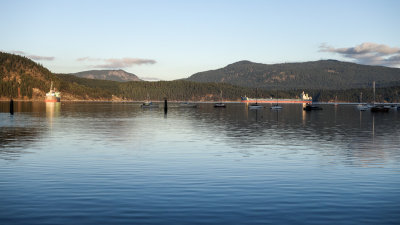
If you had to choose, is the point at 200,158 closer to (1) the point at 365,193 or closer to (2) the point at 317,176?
(2) the point at 317,176

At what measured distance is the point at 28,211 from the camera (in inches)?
704

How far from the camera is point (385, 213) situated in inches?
706

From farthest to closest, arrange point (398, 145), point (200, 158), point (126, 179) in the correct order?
point (398, 145) → point (200, 158) → point (126, 179)

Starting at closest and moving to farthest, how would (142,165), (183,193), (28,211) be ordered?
(28,211)
(183,193)
(142,165)

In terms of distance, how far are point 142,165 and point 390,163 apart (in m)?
18.2

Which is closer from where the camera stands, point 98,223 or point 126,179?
point 98,223

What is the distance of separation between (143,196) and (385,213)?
10550 mm

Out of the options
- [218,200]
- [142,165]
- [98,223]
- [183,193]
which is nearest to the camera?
[98,223]

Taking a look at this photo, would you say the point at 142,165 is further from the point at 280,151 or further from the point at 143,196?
the point at 280,151

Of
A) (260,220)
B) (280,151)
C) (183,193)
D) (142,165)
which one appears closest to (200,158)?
(142,165)

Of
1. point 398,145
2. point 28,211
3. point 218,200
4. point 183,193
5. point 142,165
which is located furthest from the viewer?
point 398,145

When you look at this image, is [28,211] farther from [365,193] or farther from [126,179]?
[365,193]

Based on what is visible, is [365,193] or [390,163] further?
[390,163]

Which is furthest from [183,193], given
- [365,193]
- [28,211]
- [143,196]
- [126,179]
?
A: [365,193]
